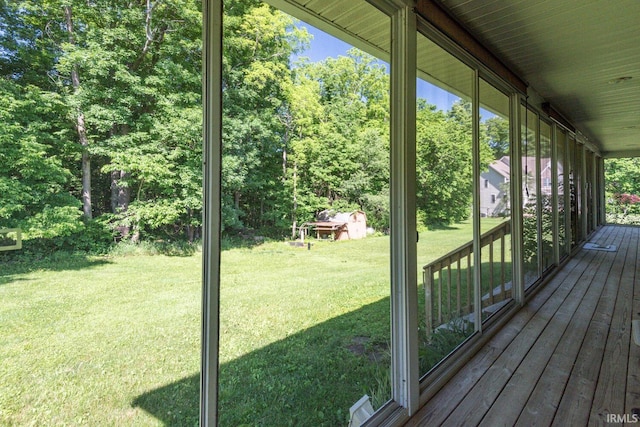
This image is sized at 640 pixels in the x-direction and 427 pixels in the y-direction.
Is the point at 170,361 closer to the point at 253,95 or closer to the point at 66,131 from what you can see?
the point at 66,131

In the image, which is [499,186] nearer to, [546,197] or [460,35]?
[460,35]

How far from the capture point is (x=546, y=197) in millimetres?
4383

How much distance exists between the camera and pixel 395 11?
1756 millimetres

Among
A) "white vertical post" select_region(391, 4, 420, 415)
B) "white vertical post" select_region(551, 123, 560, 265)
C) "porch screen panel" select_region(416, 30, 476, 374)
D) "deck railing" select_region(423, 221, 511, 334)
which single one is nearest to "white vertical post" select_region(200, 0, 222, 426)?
"white vertical post" select_region(391, 4, 420, 415)

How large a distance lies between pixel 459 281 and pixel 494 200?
86 cm

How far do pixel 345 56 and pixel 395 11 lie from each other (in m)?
1.07

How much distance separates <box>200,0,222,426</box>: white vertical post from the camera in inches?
38.9

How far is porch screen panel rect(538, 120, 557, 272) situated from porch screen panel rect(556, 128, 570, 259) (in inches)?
18.7

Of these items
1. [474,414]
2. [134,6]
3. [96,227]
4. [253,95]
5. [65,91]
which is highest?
[134,6]

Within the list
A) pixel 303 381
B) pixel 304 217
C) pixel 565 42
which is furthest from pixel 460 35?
pixel 303 381

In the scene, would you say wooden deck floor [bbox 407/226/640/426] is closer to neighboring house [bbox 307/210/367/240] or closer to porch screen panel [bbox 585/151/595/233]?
neighboring house [bbox 307/210/367/240]

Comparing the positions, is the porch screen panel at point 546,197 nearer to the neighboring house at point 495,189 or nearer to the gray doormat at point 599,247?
the neighboring house at point 495,189

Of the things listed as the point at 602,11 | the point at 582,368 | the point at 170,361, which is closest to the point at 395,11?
the point at 602,11

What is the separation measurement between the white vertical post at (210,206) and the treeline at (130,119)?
66mm
